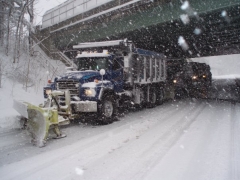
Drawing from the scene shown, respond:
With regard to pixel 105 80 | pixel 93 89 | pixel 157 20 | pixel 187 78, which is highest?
pixel 157 20

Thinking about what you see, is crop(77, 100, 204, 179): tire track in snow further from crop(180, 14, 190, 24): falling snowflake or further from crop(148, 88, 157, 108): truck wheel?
crop(180, 14, 190, 24): falling snowflake

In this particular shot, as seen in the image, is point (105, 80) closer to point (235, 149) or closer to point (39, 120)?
point (39, 120)

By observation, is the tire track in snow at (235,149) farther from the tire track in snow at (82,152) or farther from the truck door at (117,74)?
the truck door at (117,74)

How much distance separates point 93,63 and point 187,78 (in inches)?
472

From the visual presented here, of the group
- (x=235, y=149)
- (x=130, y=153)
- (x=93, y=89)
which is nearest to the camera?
(x=130, y=153)

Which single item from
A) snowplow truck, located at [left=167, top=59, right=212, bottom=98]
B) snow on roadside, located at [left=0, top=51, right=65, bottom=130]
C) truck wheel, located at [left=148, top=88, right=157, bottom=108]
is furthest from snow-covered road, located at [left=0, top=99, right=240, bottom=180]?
snowplow truck, located at [left=167, top=59, right=212, bottom=98]

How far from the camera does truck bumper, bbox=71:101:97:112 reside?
6953 mm

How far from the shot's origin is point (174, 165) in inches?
168

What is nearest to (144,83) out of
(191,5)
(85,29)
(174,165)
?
(191,5)

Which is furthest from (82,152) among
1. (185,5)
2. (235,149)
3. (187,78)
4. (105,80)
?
(187,78)

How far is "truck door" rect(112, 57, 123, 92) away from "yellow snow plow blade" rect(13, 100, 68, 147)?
3.20 metres

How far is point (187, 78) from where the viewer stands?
59.2 feet

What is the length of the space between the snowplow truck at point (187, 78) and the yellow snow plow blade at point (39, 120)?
1127 centimetres

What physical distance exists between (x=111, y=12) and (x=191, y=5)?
5392mm
